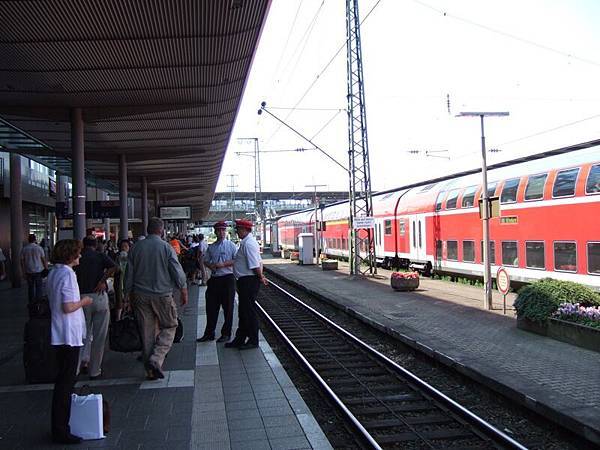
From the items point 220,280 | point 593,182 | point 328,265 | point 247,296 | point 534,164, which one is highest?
point 534,164

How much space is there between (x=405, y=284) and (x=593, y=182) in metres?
6.34

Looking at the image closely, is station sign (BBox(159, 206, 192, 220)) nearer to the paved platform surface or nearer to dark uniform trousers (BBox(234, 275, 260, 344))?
the paved platform surface

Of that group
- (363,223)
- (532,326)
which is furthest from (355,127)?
(532,326)

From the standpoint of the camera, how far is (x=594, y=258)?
1290cm

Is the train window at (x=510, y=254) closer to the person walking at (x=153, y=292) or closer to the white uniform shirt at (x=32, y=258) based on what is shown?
the person walking at (x=153, y=292)

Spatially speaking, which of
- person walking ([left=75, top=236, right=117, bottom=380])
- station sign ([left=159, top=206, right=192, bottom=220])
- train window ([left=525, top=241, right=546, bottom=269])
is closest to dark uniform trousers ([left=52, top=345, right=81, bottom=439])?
person walking ([left=75, top=236, right=117, bottom=380])

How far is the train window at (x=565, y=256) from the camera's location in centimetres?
1363

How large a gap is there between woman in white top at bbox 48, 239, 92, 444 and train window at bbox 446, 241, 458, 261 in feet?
54.8

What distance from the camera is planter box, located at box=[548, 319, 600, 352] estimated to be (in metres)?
8.79

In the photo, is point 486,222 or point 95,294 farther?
point 486,222

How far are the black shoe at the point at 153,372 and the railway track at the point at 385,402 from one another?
1985 millimetres

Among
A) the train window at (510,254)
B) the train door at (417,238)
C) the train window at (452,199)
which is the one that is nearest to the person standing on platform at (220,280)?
the train window at (510,254)

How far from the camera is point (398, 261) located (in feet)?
89.7

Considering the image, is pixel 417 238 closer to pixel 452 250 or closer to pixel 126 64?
pixel 452 250
